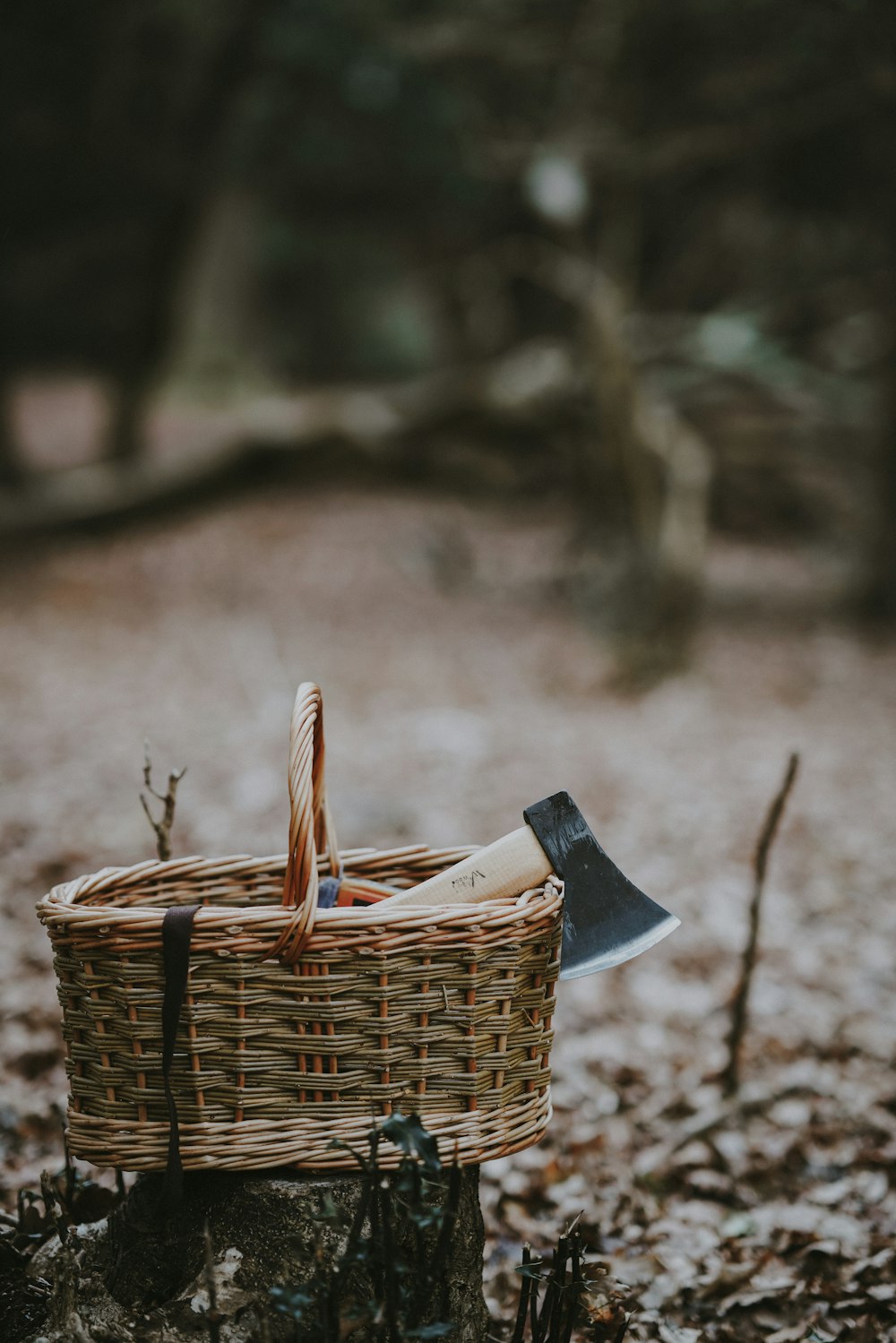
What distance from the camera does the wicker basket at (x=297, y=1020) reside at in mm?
1694

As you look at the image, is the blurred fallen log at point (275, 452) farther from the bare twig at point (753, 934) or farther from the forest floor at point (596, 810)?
the bare twig at point (753, 934)

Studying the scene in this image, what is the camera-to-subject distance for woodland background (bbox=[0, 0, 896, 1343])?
3084 mm

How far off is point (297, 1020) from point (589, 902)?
58 centimetres

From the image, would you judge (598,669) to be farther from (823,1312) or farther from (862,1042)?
(823,1312)

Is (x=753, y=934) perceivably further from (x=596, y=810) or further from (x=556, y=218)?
(x=556, y=218)

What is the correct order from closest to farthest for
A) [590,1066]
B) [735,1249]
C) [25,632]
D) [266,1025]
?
[266,1025] < [735,1249] < [590,1066] < [25,632]

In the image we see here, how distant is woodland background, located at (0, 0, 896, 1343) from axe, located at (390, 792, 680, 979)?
0.81 meters

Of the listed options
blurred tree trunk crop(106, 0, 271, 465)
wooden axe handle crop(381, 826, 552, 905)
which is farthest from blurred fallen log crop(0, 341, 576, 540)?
wooden axe handle crop(381, 826, 552, 905)

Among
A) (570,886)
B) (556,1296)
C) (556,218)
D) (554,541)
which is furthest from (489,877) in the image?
(554,541)

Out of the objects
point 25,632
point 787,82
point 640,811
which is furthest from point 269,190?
point 640,811

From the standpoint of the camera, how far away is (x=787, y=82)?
28.8 feet

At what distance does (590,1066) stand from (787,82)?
28.5 feet

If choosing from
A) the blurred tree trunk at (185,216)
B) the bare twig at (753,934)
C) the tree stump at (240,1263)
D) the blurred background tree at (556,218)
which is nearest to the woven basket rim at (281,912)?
the tree stump at (240,1263)

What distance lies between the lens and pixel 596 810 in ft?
16.5
